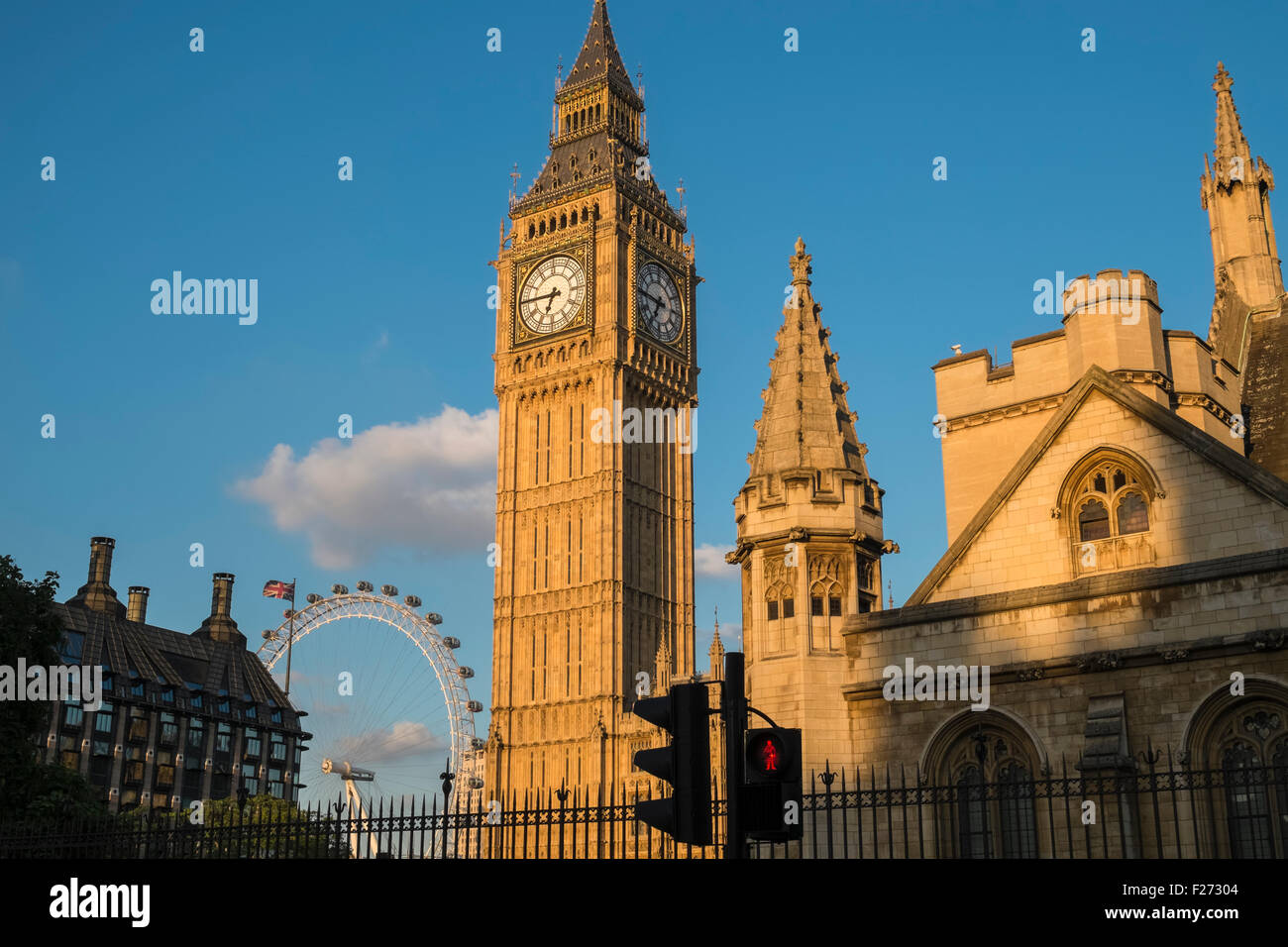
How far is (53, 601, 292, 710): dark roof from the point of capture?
9431 cm

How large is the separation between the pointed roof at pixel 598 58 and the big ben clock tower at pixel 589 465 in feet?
14.4

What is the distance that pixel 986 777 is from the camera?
19703 mm

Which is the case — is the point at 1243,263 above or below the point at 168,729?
above

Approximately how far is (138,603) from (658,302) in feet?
155

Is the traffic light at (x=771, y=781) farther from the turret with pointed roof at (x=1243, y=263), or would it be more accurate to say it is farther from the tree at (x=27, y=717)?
the tree at (x=27, y=717)

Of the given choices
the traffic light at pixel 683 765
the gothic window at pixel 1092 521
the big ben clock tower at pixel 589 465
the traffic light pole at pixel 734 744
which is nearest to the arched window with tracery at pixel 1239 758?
the gothic window at pixel 1092 521

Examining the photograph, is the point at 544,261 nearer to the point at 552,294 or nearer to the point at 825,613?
the point at 552,294

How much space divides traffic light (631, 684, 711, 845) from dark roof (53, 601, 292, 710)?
285 feet

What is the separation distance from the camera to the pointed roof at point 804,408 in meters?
22.0

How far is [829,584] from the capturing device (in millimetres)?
21469

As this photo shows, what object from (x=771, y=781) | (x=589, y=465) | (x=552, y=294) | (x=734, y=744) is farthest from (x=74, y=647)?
(x=771, y=781)

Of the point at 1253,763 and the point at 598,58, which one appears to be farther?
the point at 598,58

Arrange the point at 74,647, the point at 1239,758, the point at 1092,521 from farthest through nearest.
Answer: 1. the point at 74,647
2. the point at 1092,521
3. the point at 1239,758
